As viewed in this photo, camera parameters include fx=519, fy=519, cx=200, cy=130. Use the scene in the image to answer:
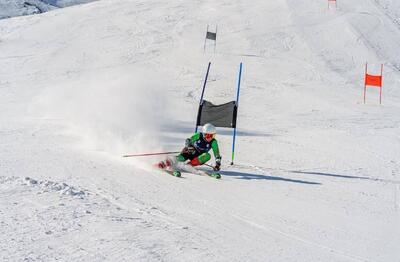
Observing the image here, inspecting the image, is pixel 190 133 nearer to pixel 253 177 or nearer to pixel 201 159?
pixel 201 159

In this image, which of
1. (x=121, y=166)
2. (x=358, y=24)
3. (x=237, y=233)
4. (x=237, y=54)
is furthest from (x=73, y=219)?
(x=358, y=24)

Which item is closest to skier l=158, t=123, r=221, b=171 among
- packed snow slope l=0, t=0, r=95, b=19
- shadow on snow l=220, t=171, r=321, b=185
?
shadow on snow l=220, t=171, r=321, b=185

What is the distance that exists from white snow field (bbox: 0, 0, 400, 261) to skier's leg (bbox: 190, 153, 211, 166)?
A: 55 centimetres

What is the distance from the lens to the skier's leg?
9.62m

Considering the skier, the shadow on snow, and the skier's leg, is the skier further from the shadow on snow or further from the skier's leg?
the shadow on snow

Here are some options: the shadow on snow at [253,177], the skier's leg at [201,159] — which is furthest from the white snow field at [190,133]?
the skier's leg at [201,159]

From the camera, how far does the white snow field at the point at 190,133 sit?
5469mm

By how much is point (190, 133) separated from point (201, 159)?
13.0ft

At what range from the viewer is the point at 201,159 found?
31.6ft

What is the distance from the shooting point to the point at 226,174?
31.2 ft

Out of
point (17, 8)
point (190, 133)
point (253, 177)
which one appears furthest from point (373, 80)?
point (17, 8)

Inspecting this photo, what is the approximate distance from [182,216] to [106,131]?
568cm

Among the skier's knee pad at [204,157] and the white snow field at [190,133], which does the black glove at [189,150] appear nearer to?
the skier's knee pad at [204,157]

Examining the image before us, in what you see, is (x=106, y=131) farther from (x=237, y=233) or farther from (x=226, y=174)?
(x=237, y=233)
